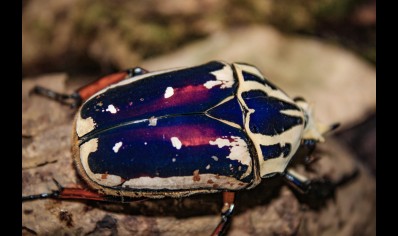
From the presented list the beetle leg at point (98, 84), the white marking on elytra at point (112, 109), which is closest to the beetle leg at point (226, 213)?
the white marking on elytra at point (112, 109)

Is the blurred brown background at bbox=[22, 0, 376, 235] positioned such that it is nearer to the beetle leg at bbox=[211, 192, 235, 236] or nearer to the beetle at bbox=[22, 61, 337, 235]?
the beetle at bbox=[22, 61, 337, 235]

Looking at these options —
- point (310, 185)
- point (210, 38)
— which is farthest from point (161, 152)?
point (210, 38)

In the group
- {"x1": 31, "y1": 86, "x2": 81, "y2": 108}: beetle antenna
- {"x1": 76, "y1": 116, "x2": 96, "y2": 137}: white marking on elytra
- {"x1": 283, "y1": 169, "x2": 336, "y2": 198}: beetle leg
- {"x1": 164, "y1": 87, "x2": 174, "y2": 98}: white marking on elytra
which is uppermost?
{"x1": 31, "y1": 86, "x2": 81, "y2": 108}: beetle antenna

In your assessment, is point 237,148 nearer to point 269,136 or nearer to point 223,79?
point 269,136

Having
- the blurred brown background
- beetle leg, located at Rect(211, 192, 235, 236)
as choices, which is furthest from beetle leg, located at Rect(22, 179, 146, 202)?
the blurred brown background

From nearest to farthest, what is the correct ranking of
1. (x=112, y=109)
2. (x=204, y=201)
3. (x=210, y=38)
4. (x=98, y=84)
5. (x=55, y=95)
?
(x=112, y=109)
(x=204, y=201)
(x=98, y=84)
(x=55, y=95)
(x=210, y=38)

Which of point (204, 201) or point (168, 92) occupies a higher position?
point (168, 92)
